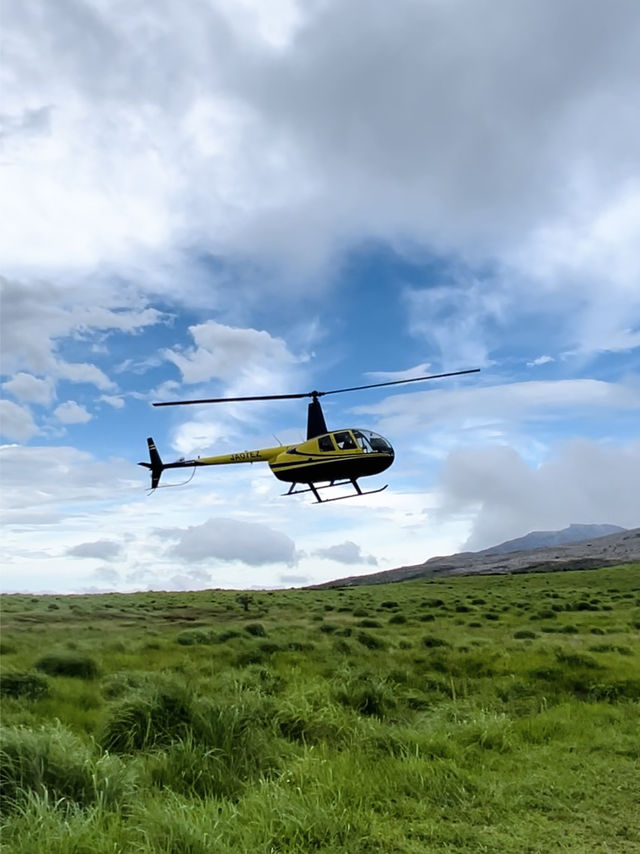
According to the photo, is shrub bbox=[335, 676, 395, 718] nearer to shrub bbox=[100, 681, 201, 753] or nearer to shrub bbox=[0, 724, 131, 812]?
shrub bbox=[100, 681, 201, 753]

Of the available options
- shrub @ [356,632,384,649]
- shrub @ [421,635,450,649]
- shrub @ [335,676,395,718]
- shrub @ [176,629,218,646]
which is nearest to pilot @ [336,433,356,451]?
shrub @ [335,676,395,718]

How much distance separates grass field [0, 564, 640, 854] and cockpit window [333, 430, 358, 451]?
19.5 ft

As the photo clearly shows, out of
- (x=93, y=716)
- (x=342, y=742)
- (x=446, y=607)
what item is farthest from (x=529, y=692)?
(x=446, y=607)

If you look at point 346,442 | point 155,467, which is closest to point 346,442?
point 346,442

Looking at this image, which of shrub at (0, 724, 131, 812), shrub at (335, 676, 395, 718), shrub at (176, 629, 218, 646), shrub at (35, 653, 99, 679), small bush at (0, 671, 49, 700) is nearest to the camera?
shrub at (0, 724, 131, 812)

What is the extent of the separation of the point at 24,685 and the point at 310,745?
6.93m

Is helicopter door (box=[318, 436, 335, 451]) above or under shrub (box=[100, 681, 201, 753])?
above

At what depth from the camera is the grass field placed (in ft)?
21.1

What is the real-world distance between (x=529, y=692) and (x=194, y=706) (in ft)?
27.4

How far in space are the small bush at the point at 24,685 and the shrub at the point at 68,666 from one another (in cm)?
140

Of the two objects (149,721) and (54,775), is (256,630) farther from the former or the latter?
(54,775)

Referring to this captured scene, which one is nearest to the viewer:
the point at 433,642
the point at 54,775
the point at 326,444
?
the point at 54,775

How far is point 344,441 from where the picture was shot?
18.2 metres

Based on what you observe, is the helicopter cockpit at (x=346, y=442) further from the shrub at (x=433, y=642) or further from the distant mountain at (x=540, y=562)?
the distant mountain at (x=540, y=562)
